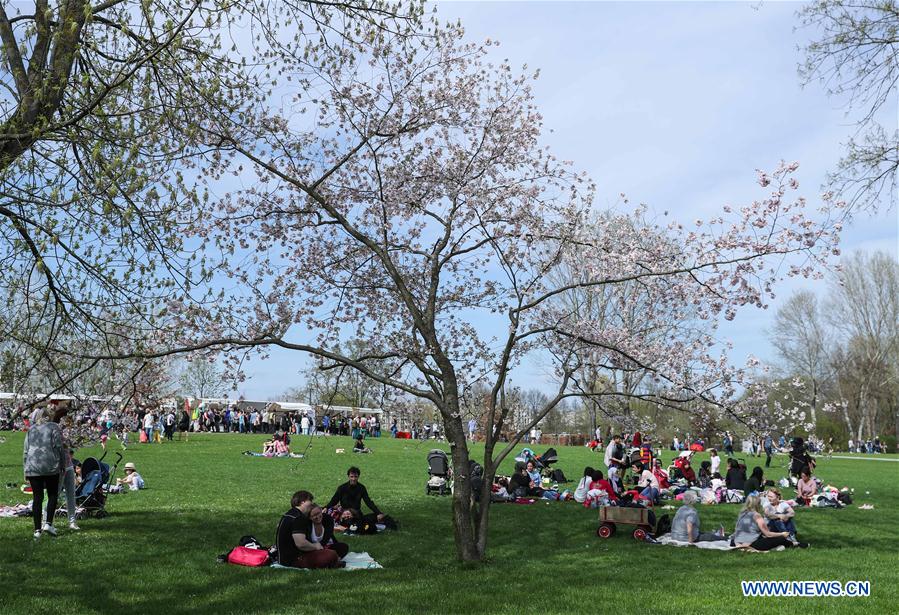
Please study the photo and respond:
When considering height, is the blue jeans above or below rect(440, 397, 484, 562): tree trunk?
below

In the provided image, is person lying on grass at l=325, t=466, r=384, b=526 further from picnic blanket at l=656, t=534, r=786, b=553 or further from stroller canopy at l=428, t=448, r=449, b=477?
stroller canopy at l=428, t=448, r=449, b=477

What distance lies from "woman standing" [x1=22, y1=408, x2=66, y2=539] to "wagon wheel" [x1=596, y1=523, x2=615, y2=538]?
8.79 metres

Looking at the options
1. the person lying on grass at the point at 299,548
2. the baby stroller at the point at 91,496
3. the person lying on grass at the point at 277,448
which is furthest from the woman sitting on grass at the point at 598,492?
the person lying on grass at the point at 277,448

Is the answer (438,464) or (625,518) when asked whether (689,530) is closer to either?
(625,518)

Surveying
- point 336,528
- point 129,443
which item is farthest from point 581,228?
point 129,443

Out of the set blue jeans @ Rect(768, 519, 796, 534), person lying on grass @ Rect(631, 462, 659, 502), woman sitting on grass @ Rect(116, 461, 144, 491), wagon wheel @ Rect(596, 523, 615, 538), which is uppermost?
woman sitting on grass @ Rect(116, 461, 144, 491)

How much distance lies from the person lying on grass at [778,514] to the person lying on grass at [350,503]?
670 cm

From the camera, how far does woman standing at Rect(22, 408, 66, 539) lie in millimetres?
10586

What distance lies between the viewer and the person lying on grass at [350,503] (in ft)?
42.3

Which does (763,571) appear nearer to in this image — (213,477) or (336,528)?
(336,528)

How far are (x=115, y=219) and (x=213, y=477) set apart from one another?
1325cm

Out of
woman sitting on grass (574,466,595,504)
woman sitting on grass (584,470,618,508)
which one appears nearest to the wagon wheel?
woman sitting on grass (584,470,618,508)

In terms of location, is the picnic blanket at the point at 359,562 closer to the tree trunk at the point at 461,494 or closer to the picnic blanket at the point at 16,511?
the tree trunk at the point at 461,494

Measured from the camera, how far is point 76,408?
11023 millimetres
